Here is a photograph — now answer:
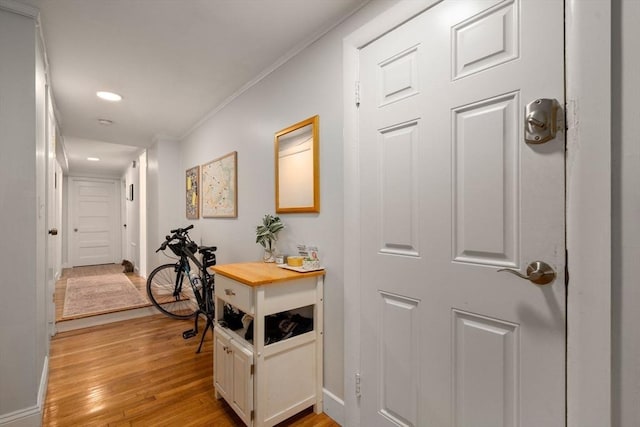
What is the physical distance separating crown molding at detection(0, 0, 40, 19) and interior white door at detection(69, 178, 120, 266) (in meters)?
6.77

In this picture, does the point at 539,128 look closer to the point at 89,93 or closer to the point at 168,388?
the point at 168,388

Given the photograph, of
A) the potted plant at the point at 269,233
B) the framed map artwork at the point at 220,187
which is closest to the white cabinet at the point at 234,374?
the potted plant at the point at 269,233

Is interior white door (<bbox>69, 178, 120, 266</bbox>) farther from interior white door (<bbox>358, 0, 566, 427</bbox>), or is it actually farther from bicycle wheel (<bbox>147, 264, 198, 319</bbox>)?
interior white door (<bbox>358, 0, 566, 427</bbox>)

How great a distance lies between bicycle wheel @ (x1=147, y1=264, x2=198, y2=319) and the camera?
11.1 ft

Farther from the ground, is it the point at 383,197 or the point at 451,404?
the point at 383,197

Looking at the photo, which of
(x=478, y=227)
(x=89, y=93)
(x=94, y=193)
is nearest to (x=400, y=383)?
(x=478, y=227)

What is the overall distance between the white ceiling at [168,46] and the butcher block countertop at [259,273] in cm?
145

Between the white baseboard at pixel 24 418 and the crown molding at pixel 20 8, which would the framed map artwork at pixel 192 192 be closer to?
the crown molding at pixel 20 8

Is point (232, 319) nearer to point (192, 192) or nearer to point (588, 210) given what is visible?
point (588, 210)

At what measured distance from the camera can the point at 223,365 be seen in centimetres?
176

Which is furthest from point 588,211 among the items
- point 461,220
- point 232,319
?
point 232,319

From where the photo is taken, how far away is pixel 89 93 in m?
2.67

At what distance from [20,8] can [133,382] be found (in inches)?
92.3

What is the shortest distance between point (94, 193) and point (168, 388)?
704 centimetres
